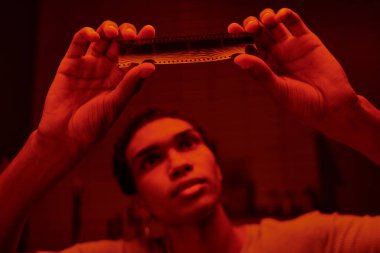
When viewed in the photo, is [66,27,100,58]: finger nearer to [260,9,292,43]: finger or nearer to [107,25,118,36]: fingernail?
[107,25,118,36]: fingernail

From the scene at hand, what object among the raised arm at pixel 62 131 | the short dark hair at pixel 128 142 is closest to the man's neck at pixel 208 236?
the short dark hair at pixel 128 142

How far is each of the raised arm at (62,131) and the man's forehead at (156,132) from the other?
0.32ft

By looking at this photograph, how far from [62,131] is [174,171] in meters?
0.24

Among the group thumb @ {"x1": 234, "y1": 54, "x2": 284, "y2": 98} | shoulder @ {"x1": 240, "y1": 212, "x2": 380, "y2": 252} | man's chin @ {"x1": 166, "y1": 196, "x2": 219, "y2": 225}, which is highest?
thumb @ {"x1": 234, "y1": 54, "x2": 284, "y2": 98}

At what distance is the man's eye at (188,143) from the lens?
813mm

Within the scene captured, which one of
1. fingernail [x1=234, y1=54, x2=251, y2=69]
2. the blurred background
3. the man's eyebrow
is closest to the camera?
fingernail [x1=234, y1=54, x2=251, y2=69]

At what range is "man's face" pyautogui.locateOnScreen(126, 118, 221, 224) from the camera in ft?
2.47

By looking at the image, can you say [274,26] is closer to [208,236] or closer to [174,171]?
[174,171]

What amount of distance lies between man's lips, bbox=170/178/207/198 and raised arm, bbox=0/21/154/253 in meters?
0.19

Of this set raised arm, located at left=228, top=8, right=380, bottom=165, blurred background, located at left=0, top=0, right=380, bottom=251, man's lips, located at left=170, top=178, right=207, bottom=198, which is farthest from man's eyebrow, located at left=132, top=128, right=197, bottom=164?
blurred background, located at left=0, top=0, right=380, bottom=251

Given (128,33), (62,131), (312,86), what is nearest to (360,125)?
(312,86)

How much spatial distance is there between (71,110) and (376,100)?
79cm

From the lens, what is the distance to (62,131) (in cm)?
76

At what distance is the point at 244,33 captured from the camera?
0.68 m
